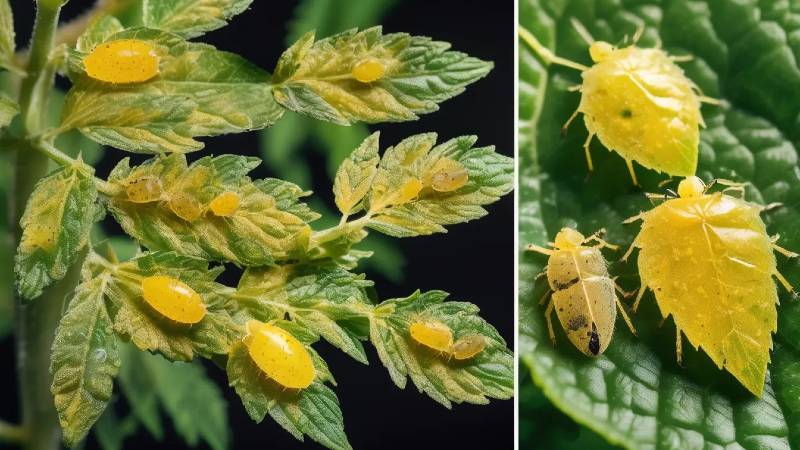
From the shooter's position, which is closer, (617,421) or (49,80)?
(49,80)

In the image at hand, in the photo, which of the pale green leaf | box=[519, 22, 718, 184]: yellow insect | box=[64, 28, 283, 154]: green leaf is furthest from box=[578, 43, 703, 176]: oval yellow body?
box=[64, 28, 283, 154]: green leaf

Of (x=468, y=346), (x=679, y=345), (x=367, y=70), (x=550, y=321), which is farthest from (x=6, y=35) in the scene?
(x=679, y=345)

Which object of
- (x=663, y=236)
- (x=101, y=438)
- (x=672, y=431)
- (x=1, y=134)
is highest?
(x=1, y=134)

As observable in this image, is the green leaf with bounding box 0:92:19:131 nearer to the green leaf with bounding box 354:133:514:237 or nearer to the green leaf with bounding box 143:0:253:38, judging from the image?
the green leaf with bounding box 143:0:253:38

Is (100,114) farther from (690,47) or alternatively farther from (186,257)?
(690,47)

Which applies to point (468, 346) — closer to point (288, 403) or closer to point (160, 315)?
point (288, 403)

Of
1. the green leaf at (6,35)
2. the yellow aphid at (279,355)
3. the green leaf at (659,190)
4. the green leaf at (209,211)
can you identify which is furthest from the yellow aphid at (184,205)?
the green leaf at (659,190)

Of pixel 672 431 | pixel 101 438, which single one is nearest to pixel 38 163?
pixel 101 438
